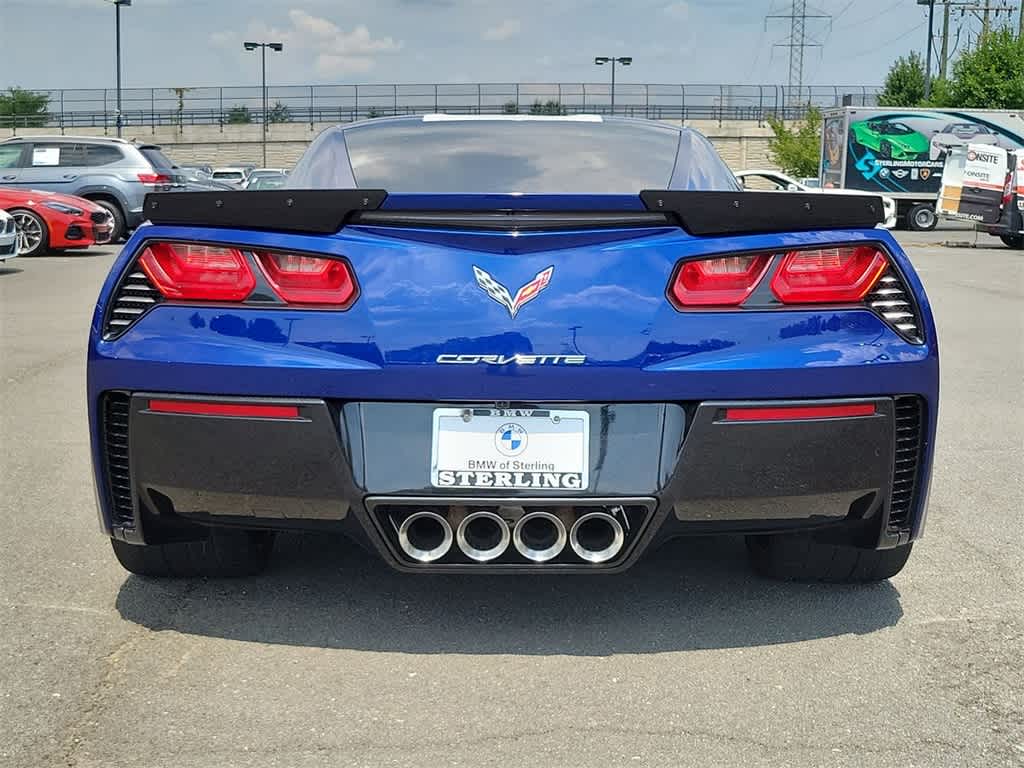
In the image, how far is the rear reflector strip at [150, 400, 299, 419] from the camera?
308cm

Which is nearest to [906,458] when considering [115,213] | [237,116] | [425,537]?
[425,537]

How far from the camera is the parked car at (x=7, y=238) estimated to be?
594 inches

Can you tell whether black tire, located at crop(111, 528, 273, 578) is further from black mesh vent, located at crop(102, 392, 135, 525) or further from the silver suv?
the silver suv

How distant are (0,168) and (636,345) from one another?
20.9 m

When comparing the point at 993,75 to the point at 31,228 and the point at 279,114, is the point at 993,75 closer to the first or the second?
the point at 279,114

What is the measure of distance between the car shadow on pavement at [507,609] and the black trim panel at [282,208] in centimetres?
104

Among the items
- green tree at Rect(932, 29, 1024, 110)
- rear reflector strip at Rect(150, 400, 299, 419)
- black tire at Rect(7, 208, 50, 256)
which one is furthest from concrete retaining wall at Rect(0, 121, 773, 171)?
rear reflector strip at Rect(150, 400, 299, 419)

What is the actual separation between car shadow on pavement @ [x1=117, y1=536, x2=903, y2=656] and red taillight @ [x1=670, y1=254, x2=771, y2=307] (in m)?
0.88

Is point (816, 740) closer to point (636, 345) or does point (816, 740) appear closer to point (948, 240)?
point (636, 345)

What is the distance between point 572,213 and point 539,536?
782 mm

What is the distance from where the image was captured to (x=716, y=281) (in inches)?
122

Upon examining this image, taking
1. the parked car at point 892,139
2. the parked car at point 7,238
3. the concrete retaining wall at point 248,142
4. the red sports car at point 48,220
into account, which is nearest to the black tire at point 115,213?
the red sports car at point 48,220

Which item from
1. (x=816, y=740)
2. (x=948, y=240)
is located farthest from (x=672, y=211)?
(x=948, y=240)

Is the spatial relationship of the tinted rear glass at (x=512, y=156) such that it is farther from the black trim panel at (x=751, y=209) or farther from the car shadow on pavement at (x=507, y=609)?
the car shadow on pavement at (x=507, y=609)
